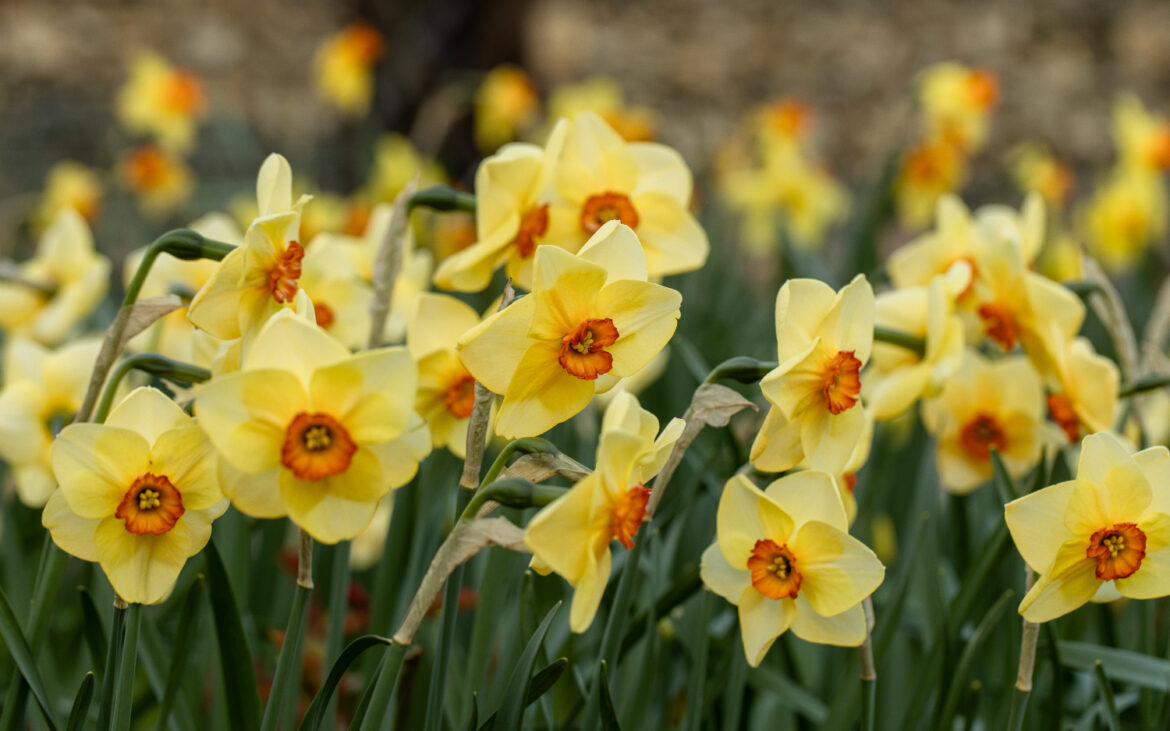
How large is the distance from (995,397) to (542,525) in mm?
870

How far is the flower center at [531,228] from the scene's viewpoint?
1066 millimetres

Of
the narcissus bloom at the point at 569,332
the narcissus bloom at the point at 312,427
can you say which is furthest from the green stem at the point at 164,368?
the narcissus bloom at the point at 569,332

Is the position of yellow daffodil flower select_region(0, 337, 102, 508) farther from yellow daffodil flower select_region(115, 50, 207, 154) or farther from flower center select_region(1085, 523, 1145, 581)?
yellow daffodil flower select_region(115, 50, 207, 154)

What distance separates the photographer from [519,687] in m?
0.85

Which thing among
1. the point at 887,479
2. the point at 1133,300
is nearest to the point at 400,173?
the point at 887,479

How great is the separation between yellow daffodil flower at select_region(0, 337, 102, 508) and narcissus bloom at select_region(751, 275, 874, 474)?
34.2 inches

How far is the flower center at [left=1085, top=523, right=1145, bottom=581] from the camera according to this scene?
31.3 inches

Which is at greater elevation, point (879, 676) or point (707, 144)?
point (707, 144)

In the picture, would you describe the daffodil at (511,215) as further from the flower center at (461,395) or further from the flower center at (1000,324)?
the flower center at (1000,324)

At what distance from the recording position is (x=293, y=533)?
2039mm

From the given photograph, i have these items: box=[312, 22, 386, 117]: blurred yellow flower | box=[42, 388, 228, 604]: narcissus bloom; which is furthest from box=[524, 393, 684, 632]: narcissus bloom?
box=[312, 22, 386, 117]: blurred yellow flower

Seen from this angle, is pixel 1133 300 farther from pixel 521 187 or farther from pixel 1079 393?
pixel 521 187

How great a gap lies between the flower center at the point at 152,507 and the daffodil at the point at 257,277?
14 centimetres

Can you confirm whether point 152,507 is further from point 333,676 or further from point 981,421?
point 981,421
